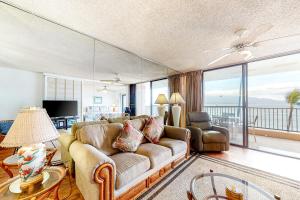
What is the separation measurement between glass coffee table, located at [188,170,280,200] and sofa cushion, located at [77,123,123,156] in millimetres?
1235

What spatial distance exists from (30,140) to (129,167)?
99 cm

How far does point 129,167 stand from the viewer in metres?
1.49

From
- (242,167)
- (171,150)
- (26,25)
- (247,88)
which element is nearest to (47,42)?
(26,25)

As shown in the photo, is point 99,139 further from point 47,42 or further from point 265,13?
point 265,13

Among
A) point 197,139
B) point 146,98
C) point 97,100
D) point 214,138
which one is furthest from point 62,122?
point 214,138

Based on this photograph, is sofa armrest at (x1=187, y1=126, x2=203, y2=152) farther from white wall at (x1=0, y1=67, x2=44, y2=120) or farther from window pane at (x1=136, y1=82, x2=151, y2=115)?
white wall at (x1=0, y1=67, x2=44, y2=120)

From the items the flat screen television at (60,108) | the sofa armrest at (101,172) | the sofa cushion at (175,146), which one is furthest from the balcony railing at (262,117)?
the flat screen television at (60,108)

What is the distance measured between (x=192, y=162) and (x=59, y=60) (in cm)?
390

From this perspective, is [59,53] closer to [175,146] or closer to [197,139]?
[175,146]

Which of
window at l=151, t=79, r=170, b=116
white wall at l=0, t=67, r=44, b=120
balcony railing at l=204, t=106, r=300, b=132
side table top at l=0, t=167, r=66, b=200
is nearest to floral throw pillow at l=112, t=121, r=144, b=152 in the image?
side table top at l=0, t=167, r=66, b=200

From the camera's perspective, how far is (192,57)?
309 centimetres

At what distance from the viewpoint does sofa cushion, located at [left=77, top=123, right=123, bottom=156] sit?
68.9 inches

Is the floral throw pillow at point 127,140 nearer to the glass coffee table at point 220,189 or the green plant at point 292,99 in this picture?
the glass coffee table at point 220,189

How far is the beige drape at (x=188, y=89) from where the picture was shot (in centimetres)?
407
